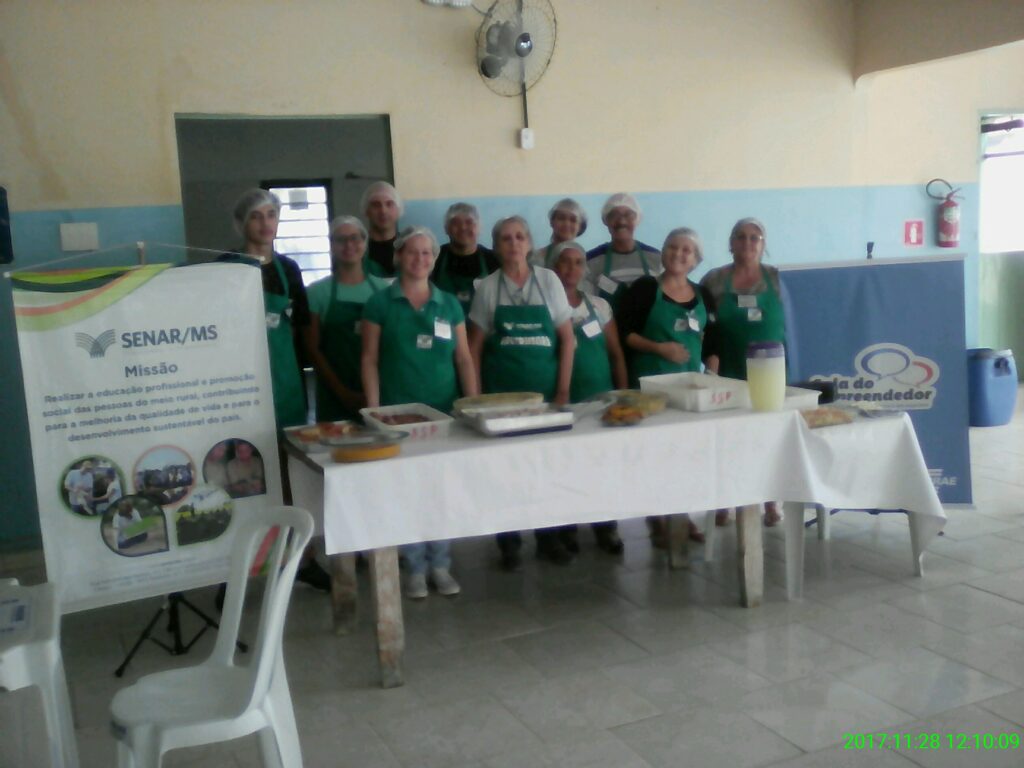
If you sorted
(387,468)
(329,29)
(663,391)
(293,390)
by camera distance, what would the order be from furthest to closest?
(329,29), (293,390), (663,391), (387,468)

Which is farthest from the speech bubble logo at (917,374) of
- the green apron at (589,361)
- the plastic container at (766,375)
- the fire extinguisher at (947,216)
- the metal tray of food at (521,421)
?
the fire extinguisher at (947,216)

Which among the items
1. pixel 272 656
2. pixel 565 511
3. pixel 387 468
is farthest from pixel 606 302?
pixel 272 656

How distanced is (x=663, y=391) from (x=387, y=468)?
1095 millimetres

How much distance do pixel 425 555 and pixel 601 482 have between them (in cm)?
102

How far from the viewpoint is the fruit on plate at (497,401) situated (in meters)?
2.98

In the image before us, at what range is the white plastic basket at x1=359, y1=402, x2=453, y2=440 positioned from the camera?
2.88 m

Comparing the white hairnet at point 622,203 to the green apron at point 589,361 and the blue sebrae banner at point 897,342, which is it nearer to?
the green apron at point 589,361

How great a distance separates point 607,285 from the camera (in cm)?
413

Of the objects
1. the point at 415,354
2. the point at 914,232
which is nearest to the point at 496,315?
the point at 415,354

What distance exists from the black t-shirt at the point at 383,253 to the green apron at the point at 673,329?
1.12 m

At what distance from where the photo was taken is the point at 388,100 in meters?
4.62

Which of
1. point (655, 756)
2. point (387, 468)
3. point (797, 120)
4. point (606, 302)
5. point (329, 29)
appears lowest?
point (655, 756)

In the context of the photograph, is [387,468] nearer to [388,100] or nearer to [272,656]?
[272,656]

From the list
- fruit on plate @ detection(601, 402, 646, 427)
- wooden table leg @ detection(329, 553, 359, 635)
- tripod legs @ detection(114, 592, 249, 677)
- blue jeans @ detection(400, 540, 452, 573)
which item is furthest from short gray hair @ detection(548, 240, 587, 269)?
tripod legs @ detection(114, 592, 249, 677)
